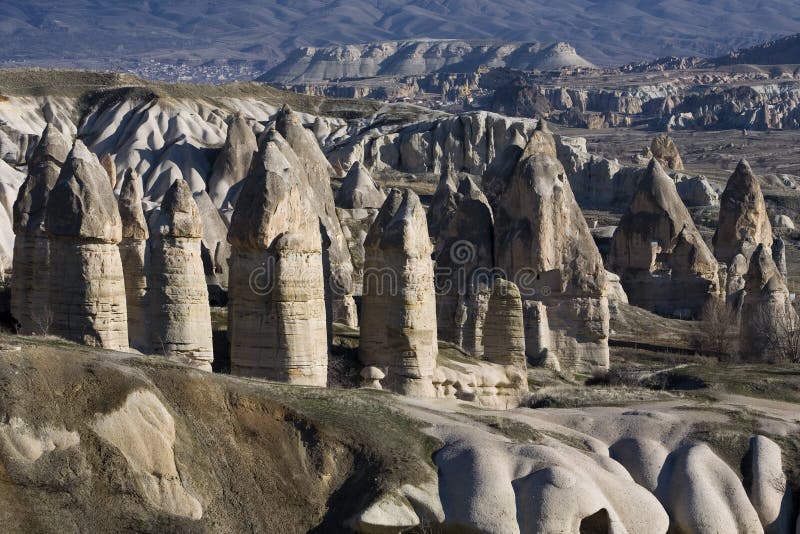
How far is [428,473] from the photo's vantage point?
15273mm

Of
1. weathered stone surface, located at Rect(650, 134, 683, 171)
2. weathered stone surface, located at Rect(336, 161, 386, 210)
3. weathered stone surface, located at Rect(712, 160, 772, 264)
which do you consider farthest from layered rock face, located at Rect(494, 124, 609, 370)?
weathered stone surface, located at Rect(650, 134, 683, 171)

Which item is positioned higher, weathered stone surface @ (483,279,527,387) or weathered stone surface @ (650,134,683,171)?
weathered stone surface @ (650,134,683,171)

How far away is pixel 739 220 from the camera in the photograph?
47.3 m

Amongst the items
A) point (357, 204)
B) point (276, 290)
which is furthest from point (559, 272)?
point (357, 204)

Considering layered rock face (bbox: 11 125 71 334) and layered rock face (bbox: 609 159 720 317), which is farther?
layered rock face (bbox: 609 159 720 317)

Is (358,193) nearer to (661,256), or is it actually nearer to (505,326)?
(661,256)

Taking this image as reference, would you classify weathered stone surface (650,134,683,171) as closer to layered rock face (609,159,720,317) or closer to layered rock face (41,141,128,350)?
layered rock face (609,159,720,317)

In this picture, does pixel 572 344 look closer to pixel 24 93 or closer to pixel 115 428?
pixel 115 428

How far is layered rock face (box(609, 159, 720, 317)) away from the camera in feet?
139

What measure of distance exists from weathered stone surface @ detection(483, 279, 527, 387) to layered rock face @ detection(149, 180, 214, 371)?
293 inches

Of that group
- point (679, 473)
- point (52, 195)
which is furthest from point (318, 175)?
point (679, 473)

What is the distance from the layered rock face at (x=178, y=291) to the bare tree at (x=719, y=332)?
52.3ft

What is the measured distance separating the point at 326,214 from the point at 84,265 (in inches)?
638

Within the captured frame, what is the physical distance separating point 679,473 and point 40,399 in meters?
7.72
